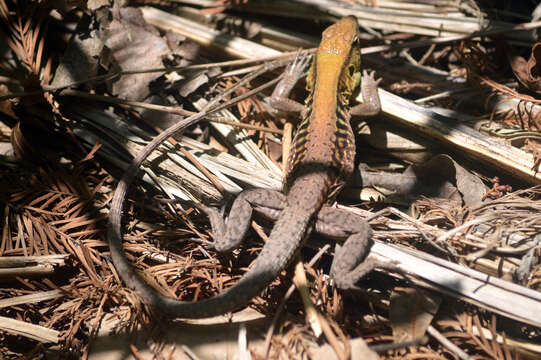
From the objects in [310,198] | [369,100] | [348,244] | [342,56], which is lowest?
[348,244]

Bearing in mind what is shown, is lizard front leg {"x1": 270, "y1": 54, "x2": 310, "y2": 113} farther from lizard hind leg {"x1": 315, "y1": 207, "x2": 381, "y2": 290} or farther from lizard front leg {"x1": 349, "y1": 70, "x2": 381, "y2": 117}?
lizard hind leg {"x1": 315, "y1": 207, "x2": 381, "y2": 290}

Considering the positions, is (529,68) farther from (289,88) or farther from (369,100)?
(289,88)

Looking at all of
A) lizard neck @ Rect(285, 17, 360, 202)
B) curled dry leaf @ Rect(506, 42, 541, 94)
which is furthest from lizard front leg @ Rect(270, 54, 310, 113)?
curled dry leaf @ Rect(506, 42, 541, 94)

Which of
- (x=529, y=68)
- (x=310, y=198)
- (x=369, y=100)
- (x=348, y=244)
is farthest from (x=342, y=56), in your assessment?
(x=348, y=244)

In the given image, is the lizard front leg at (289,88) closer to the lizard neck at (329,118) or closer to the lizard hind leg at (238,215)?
the lizard neck at (329,118)

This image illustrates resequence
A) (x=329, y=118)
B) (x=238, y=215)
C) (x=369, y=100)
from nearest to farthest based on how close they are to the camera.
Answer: (x=238, y=215), (x=329, y=118), (x=369, y=100)

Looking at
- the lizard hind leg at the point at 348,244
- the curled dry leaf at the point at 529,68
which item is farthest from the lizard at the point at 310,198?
the curled dry leaf at the point at 529,68

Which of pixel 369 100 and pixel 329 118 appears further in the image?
pixel 369 100
